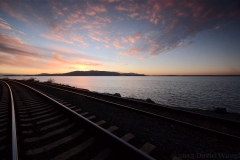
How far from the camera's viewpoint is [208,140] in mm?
3584

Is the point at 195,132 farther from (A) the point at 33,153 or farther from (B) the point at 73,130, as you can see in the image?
(A) the point at 33,153

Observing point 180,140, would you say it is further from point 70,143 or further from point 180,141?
point 70,143

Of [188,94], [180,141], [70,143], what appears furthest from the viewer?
[188,94]

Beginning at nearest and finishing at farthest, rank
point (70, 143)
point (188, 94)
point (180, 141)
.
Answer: point (70, 143), point (180, 141), point (188, 94)

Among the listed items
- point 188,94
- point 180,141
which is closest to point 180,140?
point 180,141

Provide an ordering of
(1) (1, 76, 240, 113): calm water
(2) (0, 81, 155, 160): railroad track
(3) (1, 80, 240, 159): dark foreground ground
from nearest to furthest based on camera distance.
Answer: (2) (0, 81, 155, 160): railroad track
(3) (1, 80, 240, 159): dark foreground ground
(1) (1, 76, 240, 113): calm water

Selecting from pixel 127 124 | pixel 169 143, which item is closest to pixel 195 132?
pixel 169 143

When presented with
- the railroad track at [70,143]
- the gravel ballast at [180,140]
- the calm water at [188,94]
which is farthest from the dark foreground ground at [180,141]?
the calm water at [188,94]

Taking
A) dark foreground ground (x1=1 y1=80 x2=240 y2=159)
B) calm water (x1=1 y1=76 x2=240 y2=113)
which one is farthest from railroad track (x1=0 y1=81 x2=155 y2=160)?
calm water (x1=1 y1=76 x2=240 y2=113)

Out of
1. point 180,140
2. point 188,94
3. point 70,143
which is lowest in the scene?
point 188,94

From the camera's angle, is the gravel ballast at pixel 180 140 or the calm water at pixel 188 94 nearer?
the gravel ballast at pixel 180 140

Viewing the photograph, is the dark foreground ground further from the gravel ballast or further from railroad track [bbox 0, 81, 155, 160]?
railroad track [bbox 0, 81, 155, 160]

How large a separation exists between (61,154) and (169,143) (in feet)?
8.87

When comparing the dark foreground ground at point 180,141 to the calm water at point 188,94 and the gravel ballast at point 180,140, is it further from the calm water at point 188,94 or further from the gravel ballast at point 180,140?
the calm water at point 188,94
